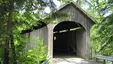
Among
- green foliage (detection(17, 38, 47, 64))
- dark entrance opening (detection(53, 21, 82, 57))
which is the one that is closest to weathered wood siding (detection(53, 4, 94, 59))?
dark entrance opening (detection(53, 21, 82, 57))

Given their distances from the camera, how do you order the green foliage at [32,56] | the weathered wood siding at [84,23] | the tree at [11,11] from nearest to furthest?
the tree at [11,11]
the green foliage at [32,56]
the weathered wood siding at [84,23]

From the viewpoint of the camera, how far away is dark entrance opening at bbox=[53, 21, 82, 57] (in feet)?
67.3

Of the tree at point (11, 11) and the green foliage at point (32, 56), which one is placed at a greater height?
the tree at point (11, 11)

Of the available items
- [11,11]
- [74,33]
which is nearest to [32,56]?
[11,11]

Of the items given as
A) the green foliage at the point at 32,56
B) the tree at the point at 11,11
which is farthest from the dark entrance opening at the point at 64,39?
the tree at the point at 11,11

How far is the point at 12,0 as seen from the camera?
14.6 feet

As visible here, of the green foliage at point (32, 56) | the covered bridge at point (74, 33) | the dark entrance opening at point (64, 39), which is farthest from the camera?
the dark entrance opening at point (64, 39)

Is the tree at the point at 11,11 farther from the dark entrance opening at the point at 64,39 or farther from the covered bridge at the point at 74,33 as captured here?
the dark entrance opening at the point at 64,39

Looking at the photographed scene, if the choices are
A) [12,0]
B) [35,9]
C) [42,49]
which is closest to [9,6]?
[12,0]

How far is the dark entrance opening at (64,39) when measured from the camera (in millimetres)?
20503

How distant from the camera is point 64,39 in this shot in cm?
2353

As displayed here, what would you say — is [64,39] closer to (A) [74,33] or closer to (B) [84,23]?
(A) [74,33]

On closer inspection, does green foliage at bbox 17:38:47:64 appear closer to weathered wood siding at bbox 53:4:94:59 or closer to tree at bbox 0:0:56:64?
tree at bbox 0:0:56:64

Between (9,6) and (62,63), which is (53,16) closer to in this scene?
(9,6)
